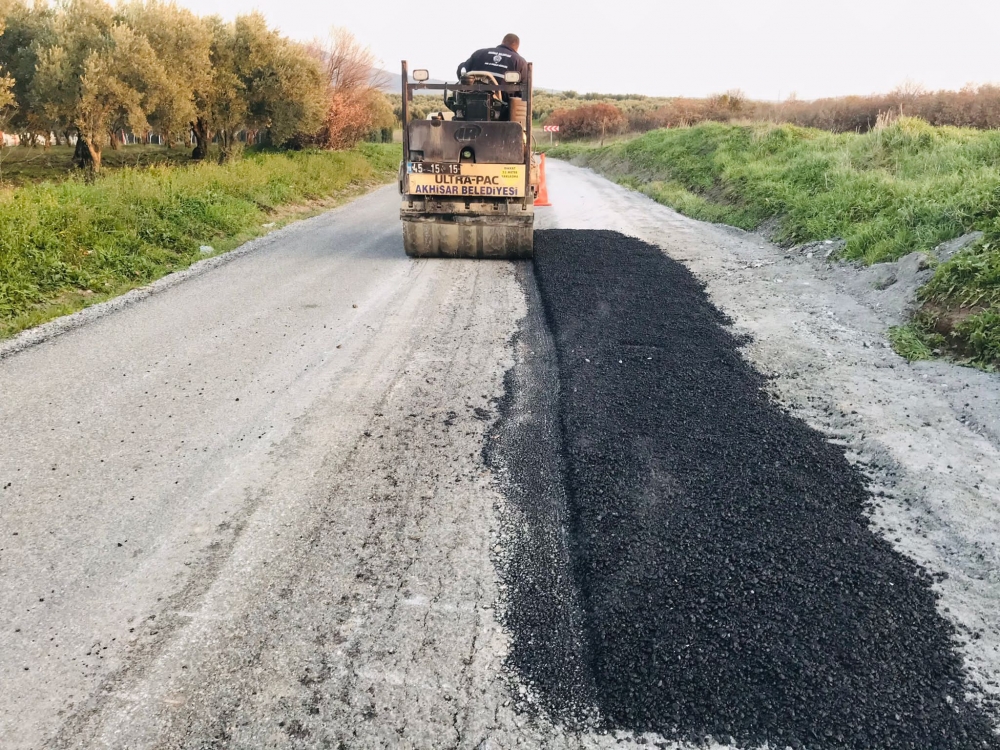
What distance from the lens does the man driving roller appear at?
9914 mm

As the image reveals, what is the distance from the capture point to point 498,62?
9.95 m

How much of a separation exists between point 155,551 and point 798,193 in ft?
43.3

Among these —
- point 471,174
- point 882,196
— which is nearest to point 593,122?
point 882,196

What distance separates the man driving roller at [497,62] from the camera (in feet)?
32.5

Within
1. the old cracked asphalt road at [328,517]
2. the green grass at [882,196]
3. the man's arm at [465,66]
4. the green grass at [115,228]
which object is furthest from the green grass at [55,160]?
the green grass at [882,196]

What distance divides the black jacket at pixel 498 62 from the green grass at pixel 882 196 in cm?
551

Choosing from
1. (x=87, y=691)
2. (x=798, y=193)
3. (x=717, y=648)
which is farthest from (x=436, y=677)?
(x=798, y=193)

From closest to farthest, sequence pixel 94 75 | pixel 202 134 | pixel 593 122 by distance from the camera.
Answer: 1. pixel 94 75
2. pixel 202 134
3. pixel 593 122

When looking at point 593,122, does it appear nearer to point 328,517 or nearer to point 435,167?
point 435,167

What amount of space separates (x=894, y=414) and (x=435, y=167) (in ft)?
22.5

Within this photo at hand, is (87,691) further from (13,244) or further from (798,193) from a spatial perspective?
(798,193)

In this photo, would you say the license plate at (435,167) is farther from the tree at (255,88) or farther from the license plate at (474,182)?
the tree at (255,88)

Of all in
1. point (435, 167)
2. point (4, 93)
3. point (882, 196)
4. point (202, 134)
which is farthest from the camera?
point (202, 134)

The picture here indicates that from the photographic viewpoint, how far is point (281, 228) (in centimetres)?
1298
